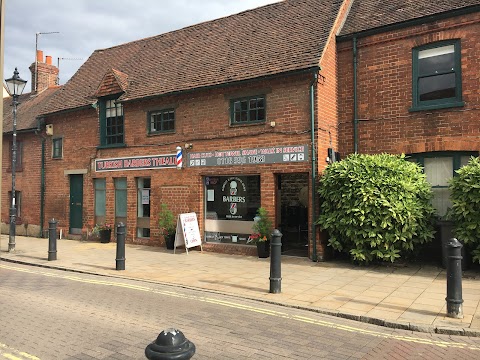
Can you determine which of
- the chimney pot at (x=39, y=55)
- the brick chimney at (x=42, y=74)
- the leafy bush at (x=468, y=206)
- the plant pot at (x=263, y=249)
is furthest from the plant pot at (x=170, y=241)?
the chimney pot at (x=39, y=55)

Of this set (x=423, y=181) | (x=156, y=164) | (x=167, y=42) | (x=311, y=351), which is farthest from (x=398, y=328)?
(x=167, y=42)

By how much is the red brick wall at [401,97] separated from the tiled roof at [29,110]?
13.0 m

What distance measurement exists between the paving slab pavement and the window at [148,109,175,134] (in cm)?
399

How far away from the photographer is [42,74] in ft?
78.9

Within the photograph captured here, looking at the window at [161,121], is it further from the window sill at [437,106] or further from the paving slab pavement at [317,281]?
the window sill at [437,106]

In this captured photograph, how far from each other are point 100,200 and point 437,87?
12036 millimetres

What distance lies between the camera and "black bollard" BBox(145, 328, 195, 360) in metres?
2.33

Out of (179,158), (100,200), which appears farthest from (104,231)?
(179,158)

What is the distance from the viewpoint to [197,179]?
12.8 meters

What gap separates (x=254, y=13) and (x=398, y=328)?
12.4m

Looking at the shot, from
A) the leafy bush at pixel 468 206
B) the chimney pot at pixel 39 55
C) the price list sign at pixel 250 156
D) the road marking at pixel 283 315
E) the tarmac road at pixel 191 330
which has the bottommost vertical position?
the road marking at pixel 283 315

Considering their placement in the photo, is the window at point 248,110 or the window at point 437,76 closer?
the window at point 437,76

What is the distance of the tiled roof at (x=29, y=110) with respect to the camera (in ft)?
62.5

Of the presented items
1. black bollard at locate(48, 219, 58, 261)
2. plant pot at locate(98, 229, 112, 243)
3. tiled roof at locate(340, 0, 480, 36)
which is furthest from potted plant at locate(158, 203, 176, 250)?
tiled roof at locate(340, 0, 480, 36)
